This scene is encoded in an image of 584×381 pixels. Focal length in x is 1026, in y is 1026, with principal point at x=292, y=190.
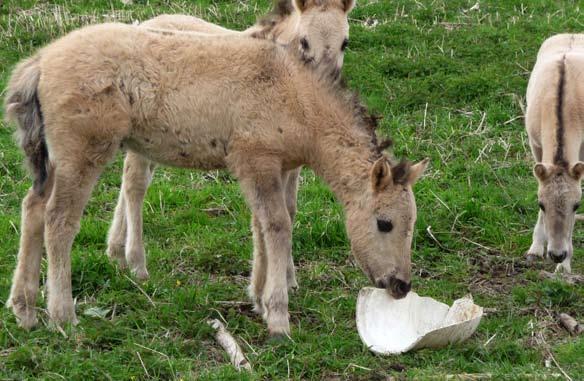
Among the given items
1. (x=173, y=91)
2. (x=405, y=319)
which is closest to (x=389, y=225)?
(x=405, y=319)

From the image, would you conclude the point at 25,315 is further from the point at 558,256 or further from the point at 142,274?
the point at 558,256

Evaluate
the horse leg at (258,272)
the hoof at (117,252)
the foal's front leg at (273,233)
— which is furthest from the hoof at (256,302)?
the hoof at (117,252)

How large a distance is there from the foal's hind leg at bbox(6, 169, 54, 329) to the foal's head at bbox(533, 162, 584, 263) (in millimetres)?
4404

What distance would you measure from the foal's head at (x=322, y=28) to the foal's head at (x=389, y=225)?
102 inches

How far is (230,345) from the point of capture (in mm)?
7168

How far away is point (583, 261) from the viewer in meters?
9.53

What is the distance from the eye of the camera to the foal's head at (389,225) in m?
7.30

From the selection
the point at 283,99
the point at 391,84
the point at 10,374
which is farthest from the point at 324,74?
the point at 391,84

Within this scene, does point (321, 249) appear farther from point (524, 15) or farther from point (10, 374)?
point (524, 15)

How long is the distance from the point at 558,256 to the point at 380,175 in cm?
252

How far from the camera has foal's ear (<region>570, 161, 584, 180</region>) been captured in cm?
915

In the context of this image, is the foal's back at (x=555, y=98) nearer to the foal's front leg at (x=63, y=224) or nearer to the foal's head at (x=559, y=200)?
the foal's head at (x=559, y=200)

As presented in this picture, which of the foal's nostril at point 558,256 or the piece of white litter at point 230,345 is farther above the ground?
the piece of white litter at point 230,345

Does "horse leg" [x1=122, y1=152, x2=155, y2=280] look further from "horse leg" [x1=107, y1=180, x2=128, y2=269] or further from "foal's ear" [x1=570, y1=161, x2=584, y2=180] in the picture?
"foal's ear" [x1=570, y1=161, x2=584, y2=180]
